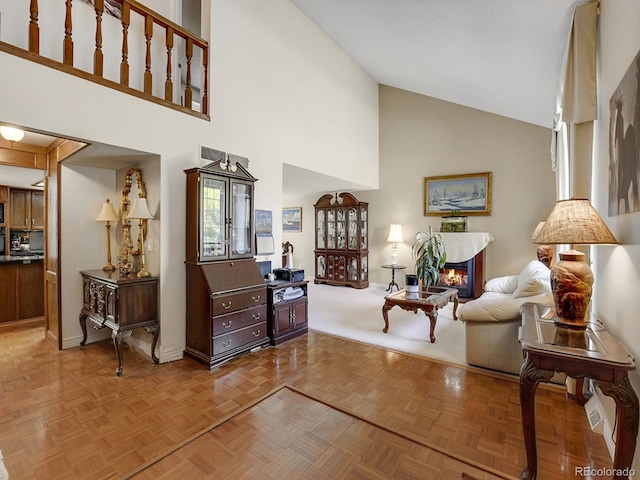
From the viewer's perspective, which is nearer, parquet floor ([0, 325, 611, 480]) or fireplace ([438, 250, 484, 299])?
parquet floor ([0, 325, 611, 480])

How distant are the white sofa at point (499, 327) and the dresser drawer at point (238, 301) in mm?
2125

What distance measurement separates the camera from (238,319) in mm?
3182

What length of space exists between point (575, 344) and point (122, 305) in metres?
3.45

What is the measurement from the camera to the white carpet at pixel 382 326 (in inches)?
137

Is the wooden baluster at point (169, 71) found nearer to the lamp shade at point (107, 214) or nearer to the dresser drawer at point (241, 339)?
the lamp shade at point (107, 214)

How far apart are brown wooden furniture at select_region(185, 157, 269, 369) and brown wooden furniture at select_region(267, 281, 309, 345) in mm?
105

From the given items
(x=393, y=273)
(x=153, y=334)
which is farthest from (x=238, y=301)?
(x=393, y=273)

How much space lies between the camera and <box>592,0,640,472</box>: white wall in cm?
147

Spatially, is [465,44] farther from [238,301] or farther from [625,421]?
[238,301]

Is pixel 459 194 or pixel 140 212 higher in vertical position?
pixel 459 194

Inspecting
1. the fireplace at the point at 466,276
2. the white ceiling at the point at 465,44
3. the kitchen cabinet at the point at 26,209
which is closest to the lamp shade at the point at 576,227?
the white ceiling at the point at 465,44

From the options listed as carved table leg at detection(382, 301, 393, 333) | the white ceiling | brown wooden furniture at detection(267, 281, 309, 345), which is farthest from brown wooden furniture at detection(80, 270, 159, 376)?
the white ceiling

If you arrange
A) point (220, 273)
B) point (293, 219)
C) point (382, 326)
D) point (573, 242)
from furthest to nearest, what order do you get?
1. point (293, 219)
2. point (382, 326)
3. point (220, 273)
4. point (573, 242)

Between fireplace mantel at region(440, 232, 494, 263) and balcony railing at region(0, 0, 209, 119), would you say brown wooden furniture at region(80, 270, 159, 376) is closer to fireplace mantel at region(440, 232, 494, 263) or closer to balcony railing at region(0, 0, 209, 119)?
balcony railing at region(0, 0, 209, 119)
